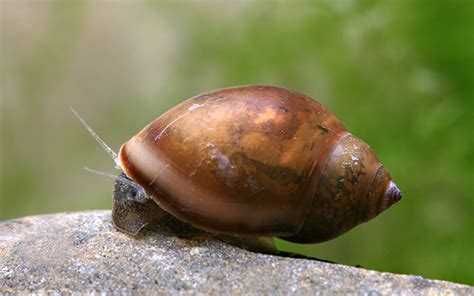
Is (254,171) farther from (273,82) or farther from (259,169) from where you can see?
(273,82)

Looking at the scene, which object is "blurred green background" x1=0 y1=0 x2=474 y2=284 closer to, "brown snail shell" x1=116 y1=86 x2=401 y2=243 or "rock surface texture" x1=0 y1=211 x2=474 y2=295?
"brown snail shell" x1=116 y1=86 x2=401 y2=243

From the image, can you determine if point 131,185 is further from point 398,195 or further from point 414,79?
point 414,79

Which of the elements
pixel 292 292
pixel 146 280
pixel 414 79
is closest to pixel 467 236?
pixel 414 79

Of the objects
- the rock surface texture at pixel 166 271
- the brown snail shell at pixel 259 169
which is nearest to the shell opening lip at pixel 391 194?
the brown snail shell at pixel 259 169

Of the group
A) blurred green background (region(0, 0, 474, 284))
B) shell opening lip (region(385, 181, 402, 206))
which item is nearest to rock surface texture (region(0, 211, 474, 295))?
shell opening lip (region(385, 181, 402, 206))

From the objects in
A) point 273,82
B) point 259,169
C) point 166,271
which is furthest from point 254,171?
point 273,82

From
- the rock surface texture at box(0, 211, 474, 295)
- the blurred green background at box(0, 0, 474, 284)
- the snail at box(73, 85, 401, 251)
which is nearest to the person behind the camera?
the rock surface texture at box(0, 211, 474, 295)

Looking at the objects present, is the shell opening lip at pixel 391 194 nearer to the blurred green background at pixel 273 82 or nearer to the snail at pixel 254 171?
the snail at pixel 254 171
